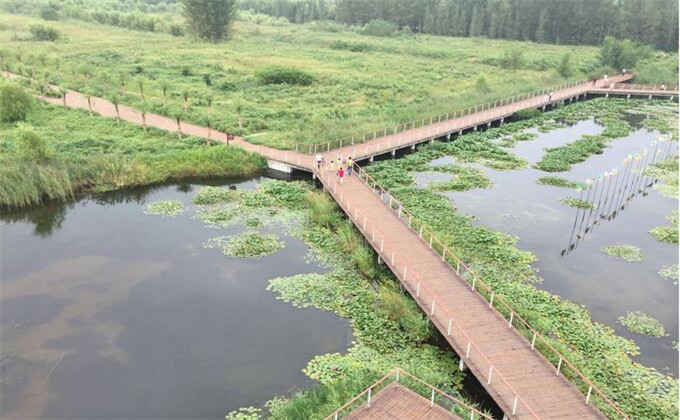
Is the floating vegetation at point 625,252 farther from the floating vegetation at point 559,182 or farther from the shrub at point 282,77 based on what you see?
the shrub at point 282,77

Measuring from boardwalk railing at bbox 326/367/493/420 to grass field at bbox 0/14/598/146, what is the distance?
30.8 meters

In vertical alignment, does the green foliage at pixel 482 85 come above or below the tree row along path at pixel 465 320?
above

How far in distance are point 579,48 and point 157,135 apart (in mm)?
114859

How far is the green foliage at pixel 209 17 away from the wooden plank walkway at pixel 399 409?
11003 centimetres

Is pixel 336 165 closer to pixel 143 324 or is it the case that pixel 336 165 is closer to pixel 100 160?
pixel 100 160

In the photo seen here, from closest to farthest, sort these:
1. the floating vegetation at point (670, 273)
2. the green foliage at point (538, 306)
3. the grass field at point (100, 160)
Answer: the green foliage at point (538, 306), the floating vegetation at point (670, 273), the grass field at point (100, 160)

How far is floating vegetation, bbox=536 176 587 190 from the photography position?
42.4m

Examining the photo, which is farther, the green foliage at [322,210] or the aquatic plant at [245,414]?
the green foliage at [322,210]

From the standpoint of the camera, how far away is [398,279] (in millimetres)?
26641

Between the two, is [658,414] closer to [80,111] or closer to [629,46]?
[80,111]

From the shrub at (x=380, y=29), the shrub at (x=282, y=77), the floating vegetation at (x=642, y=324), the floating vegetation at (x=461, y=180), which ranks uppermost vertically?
the shrub at (x=380, y=29)

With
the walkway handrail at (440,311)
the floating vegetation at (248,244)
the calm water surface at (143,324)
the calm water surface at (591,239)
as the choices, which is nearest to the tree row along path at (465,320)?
the walkway handrail at (440,311)

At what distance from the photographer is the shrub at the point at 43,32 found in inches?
4154

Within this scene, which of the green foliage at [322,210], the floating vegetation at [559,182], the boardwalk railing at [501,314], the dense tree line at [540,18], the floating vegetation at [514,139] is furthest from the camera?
the dense tree line at [540,18]
